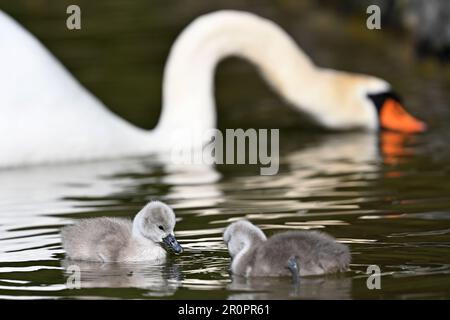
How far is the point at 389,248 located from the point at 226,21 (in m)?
5.73

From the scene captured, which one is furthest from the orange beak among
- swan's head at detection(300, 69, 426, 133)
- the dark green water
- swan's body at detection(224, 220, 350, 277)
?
swan's body at detection(224, 220, 350, 277)

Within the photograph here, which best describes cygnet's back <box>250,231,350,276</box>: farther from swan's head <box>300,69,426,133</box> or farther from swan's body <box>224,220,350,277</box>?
swan's head <box>300,69,426,133</box>

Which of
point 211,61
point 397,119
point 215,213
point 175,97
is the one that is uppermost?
point 211,61

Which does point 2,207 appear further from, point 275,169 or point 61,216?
point 275,169

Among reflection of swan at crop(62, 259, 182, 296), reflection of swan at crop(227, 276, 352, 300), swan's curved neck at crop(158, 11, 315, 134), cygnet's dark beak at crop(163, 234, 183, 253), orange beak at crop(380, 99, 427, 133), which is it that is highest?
swan's curved neck at crop(158, 11, 315, 134)

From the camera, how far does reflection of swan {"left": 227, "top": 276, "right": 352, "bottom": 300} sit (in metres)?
7.75

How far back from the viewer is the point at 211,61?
14023 millimetres

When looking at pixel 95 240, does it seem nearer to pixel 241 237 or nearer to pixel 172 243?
pixel 172 243

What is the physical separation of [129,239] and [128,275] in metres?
0.45

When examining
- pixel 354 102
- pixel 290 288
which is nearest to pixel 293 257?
pixel 290 288

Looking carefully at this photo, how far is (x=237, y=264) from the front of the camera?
27.1 ft

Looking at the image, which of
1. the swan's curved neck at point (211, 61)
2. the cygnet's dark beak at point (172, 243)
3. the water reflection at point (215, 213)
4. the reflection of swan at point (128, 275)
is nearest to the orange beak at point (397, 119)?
the water reflection at point (215, 213)

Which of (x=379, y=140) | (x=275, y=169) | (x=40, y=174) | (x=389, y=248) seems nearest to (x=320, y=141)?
(x=379, y=140)

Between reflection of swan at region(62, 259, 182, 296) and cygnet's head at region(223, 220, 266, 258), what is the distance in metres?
0.30
